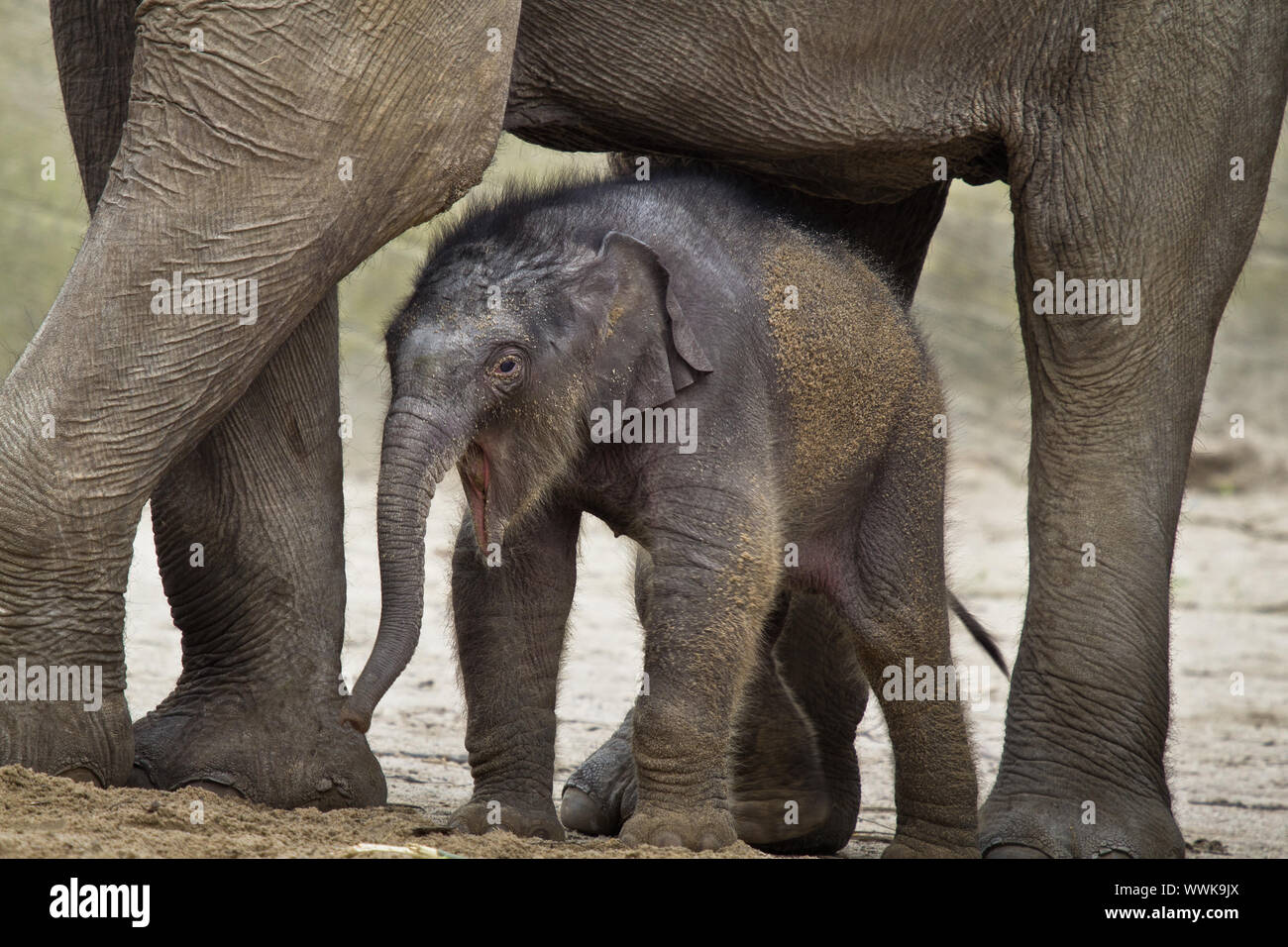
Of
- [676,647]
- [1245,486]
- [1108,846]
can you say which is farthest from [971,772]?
[1245,486]

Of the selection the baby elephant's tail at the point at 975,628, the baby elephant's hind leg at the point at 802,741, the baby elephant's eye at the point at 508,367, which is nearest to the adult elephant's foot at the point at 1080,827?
the baby elephant's hind leg at the point at 802,741

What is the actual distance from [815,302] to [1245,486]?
7.78m

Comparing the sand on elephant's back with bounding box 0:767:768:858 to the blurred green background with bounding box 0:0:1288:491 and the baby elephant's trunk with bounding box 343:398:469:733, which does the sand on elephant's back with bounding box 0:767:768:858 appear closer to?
the baby elephant's trunk with bounding box 343:398:469:733

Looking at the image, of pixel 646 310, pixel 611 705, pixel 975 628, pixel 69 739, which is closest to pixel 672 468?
pixel 646 310

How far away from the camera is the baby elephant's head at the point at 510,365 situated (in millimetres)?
3293

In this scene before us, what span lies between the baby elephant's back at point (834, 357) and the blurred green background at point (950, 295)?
6973 mm

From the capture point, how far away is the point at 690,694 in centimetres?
343

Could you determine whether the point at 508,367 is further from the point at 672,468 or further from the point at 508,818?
the point at 508,818

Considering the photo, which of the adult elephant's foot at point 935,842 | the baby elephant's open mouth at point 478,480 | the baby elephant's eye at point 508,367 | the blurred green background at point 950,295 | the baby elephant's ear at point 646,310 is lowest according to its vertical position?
the adult elephant's foot at point 935,842

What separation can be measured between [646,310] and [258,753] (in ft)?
4.06

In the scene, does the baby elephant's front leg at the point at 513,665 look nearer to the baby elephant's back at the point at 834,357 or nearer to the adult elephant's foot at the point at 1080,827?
the baby elephant's back at the point at 834,357

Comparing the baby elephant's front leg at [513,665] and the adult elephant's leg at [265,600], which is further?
the adult elephant's leg at [265,600]

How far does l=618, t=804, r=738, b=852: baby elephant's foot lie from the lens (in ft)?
11.0
